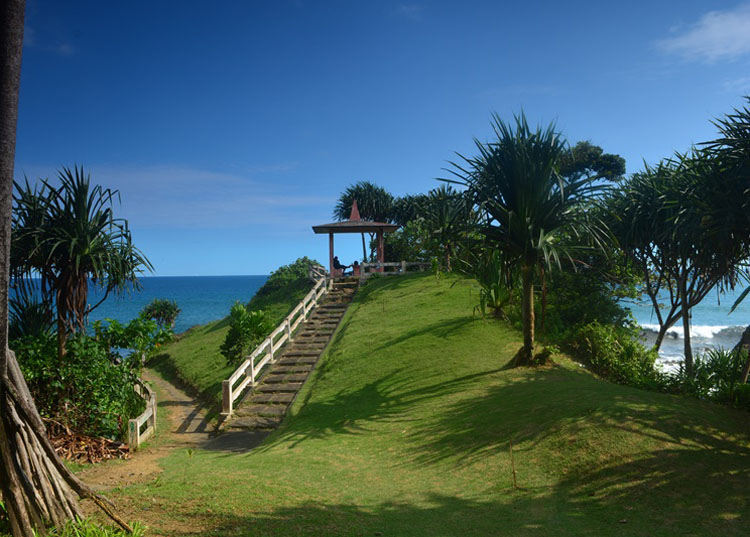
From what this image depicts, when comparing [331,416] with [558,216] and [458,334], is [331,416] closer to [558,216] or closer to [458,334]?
[458,334]

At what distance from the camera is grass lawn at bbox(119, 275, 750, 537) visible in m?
5.66

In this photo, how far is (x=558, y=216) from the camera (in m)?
12.0

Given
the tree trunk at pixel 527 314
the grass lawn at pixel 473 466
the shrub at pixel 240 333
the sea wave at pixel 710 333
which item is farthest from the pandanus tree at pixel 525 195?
the sea wave at pixel 710 333

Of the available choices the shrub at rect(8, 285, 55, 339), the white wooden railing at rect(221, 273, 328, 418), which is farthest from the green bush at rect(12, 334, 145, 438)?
the white wooden railing at rect(221, 273, 328, 418)

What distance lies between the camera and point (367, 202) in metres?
53.6

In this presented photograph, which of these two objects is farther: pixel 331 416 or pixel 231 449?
pixel 331 416

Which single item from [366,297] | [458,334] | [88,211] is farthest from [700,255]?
[88,211]

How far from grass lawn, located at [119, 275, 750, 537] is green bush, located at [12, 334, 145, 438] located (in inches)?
62.0

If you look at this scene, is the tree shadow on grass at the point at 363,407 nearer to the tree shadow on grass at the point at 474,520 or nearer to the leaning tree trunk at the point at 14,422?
the tree shadow on grass at the point at 474,520

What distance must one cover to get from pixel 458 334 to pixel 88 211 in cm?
1087

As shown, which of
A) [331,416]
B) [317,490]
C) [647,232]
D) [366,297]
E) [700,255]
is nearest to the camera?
[317,490]

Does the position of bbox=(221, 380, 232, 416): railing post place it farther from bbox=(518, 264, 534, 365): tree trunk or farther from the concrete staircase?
bbox=(518, 264, 534, 365): tree trunk

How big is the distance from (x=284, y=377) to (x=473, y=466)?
8.77m

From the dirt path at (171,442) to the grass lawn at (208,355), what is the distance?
782 millimetres
